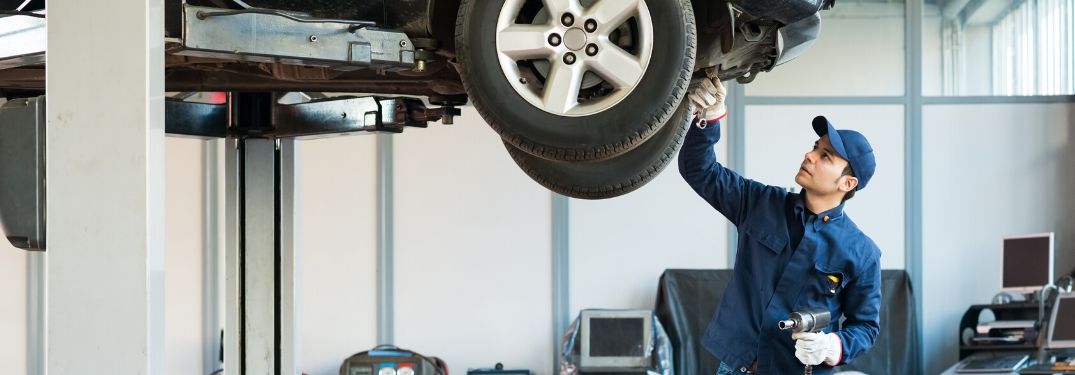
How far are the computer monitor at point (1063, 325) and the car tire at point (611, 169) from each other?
13.9 ft

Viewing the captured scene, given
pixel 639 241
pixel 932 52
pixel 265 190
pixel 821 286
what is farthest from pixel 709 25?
pixel 932 52

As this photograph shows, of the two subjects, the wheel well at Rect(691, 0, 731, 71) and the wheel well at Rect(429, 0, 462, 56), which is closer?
the wheel well at Rect(429, 0, 462, 56)

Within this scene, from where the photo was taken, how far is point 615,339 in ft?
27.2

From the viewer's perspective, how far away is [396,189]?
359 inches

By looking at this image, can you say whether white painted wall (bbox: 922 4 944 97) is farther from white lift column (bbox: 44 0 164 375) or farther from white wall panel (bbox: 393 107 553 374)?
white lift column (bbox: 44 0 164 375)

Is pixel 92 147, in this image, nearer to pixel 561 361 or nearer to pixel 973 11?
pixel 561 361

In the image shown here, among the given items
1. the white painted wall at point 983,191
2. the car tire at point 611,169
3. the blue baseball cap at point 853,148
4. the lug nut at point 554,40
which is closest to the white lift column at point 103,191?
the lug nut at point 554,40

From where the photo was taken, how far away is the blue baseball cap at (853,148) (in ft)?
12.6

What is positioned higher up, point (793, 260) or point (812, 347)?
point (793, 260)

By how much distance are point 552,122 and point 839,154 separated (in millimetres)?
1095

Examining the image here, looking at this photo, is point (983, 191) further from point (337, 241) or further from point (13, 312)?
point (13, 312)

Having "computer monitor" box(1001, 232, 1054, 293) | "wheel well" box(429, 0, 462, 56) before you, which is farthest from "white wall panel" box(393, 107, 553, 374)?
"wheel well" box(429, 0, 462, 56)

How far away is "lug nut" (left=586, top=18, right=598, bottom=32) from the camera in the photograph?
3.12 m

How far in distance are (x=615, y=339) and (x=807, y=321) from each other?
475cm
